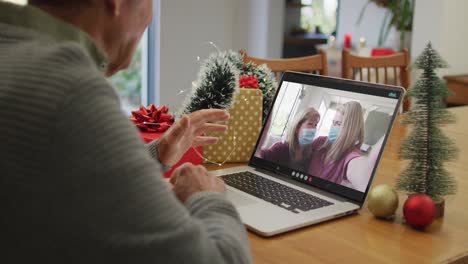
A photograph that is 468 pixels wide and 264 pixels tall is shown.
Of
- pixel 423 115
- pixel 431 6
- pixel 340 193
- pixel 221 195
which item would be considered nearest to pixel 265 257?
pixel 221 195

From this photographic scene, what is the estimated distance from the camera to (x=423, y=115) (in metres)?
1.10

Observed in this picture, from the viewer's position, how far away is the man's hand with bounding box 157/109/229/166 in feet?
4.02

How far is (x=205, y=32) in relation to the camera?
4145 mm

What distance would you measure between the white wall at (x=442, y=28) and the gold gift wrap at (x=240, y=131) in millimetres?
2444

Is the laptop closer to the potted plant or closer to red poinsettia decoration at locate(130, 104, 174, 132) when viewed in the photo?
red poinsettia decoration at locate(130, 104, 174, 132)

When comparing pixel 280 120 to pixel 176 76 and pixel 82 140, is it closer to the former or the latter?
pixel 82 140

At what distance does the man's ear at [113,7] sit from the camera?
2.35 feet

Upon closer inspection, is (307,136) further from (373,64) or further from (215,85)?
(373,64)

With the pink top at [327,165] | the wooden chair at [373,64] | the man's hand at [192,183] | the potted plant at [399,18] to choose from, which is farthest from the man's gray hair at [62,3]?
the potted plant at [399,18]

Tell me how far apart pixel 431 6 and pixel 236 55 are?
2463mm

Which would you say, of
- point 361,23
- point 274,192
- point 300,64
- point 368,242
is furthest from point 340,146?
point 361,23

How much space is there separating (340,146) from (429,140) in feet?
0.63

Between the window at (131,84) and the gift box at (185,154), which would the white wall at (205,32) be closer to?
the window at (131,84)

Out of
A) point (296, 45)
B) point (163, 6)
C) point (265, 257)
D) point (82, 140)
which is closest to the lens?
point (82, 140)
